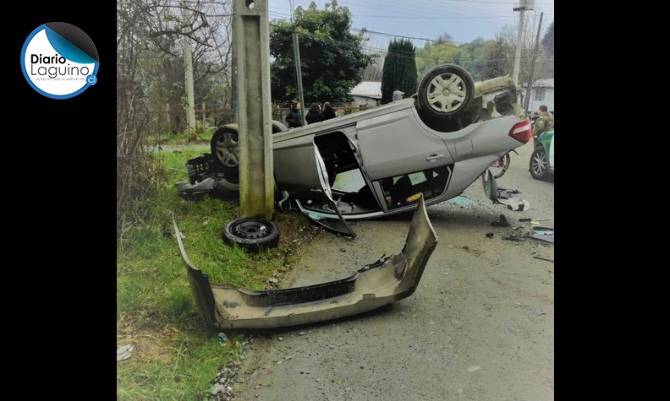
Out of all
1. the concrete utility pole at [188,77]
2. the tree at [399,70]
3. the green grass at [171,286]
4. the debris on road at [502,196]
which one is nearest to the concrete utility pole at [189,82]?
the concrete utility pole at [188,77]

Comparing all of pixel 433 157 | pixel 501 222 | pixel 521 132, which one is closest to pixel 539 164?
pixel 521 132

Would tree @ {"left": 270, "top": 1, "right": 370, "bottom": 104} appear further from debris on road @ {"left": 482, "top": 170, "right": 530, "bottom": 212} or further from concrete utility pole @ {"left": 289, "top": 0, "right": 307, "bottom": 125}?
debris on road @ {"left": 482, "top": 170, "right": 530, "bottom": 212}

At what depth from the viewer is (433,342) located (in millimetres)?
2467

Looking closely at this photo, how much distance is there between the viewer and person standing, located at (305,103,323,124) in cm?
481

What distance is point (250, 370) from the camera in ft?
7.25

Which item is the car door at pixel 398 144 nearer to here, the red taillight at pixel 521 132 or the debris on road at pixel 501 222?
the red taillight at pixel 521 132

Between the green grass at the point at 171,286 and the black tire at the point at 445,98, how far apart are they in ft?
5.46

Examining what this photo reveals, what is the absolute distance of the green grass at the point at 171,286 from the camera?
2.07 m

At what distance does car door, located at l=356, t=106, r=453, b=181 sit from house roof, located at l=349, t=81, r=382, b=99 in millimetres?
270

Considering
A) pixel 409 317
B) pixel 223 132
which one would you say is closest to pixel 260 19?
pixel 223 132

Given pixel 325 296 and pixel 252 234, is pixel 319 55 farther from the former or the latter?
pixel 325 296

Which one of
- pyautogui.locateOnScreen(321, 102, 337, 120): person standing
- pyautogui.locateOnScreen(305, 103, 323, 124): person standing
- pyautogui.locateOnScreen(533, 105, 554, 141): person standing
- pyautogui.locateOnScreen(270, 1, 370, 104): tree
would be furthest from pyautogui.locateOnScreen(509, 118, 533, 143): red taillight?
pyautogui.locateOnScreen(305, 103, 323, 124): person standing

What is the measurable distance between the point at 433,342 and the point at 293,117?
3.27m
